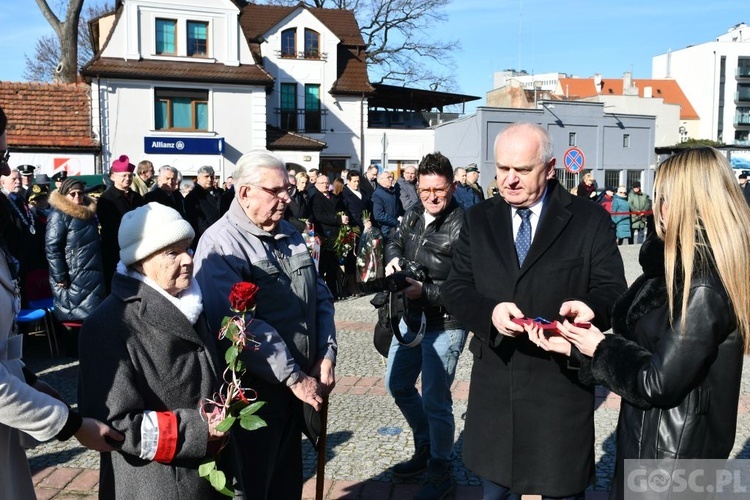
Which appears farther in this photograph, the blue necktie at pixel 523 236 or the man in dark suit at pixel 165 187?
the man in dark suit at pixel 165 187

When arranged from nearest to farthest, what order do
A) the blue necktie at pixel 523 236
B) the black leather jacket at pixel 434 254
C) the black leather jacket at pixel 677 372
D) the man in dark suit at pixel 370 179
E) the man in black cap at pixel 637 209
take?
the black leather jacket at pixel 677 372, the blue necktie at pixel 523 236, the black leather jacket at pixel 434 254, the man in dark suit at pixel 370 179, the man in black cap at pixel 637 209

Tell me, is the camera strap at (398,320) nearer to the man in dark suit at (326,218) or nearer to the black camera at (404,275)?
the black camera at (404,275)

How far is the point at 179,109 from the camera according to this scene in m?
28.8

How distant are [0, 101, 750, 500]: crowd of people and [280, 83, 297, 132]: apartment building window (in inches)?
1202

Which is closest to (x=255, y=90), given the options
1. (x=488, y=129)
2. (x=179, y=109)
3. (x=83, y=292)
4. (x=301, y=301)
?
(x=179, y=109)

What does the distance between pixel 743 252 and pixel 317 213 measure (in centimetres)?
991

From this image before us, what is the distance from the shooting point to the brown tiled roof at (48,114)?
2648cm

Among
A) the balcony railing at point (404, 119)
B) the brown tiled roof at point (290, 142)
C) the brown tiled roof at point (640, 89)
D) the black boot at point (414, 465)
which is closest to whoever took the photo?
the black boot at point (414, 465)

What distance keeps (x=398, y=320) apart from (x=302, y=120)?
101 feet

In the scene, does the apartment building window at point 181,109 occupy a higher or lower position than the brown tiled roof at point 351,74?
lower

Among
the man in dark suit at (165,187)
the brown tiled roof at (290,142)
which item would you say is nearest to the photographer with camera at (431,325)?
the man in dark suit at (165,187)

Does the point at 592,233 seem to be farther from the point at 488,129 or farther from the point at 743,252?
the point at 488,129

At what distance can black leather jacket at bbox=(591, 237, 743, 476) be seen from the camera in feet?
7.70

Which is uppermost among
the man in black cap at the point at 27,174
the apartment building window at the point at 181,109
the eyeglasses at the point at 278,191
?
the apartment building window at the point at 181,109
